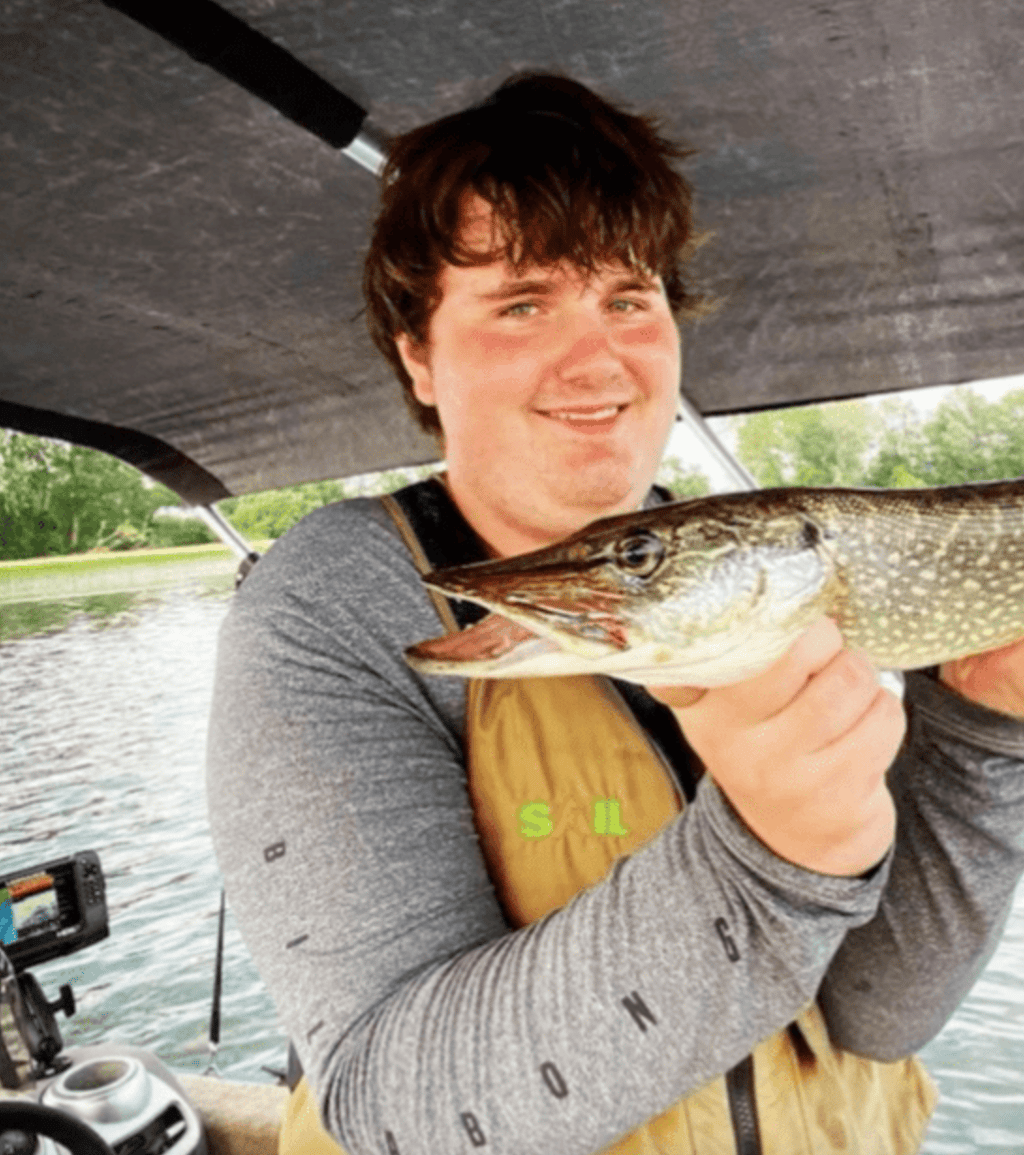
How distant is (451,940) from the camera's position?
927mm

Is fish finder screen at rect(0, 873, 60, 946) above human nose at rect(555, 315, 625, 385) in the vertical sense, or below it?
below

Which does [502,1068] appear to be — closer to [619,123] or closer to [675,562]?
[675,562]

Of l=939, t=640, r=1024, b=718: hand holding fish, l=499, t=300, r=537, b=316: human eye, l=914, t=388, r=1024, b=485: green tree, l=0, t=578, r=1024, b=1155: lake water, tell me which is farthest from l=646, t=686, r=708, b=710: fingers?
l=914, t=388, r=1024, b=485: green tree

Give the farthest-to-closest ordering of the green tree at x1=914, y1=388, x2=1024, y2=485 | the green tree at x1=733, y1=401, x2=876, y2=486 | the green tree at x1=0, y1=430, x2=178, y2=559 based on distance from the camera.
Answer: the green tree at x1=0, y1=430, x2=178, y2=559 → the green tree at x1=733, y1=401, x2=876, y2=486 → the green tree at x1=914, y1=388, x2=1024, y2=485

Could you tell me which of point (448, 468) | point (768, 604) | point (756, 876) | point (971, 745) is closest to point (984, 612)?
point (971, 745)

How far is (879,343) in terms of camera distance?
265 centimetres

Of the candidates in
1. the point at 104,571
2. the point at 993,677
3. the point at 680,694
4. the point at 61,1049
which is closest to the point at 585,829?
the point at 680,694

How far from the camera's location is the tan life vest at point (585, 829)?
1061mm

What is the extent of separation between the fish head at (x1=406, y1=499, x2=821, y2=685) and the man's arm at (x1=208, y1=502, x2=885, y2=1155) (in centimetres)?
16

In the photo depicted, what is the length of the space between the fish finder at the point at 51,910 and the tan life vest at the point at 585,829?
1.44 m

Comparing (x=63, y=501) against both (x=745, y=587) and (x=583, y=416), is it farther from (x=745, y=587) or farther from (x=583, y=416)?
(x=745, y=587)

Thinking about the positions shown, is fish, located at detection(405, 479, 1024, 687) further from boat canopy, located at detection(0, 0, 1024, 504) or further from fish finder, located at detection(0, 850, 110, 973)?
fish finder, located at detection(0, 850, 110, 973)

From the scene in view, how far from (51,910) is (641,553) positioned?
2.09m

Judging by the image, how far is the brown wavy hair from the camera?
1.27 metres
